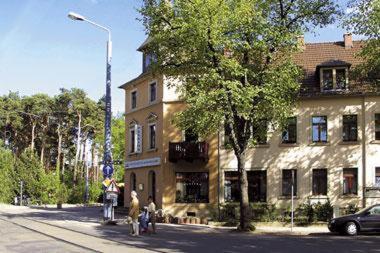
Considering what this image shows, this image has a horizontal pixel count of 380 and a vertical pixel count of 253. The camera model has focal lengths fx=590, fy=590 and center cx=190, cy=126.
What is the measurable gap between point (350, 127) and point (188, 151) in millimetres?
10505

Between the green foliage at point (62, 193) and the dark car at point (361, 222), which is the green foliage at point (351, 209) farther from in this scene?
the green foliage at point (62, 193)

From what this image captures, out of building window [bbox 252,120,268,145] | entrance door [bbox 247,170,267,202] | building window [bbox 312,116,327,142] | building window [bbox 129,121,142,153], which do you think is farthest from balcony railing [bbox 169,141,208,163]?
building window [bbox 252,120,268,145]

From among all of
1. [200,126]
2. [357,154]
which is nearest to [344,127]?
[357,154]

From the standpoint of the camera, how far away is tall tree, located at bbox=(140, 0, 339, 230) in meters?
26.9

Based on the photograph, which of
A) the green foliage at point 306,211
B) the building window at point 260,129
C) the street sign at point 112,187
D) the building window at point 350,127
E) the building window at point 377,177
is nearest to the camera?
the street sign at point 112,187

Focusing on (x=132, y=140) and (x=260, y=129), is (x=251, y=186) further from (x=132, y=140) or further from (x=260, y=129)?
(x=132, y=140)

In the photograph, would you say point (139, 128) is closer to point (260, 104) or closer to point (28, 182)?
point (260, 104)

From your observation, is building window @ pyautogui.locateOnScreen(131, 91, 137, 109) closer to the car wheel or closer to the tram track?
the car wheel

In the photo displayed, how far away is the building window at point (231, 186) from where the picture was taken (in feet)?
127

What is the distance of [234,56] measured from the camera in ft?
97.0

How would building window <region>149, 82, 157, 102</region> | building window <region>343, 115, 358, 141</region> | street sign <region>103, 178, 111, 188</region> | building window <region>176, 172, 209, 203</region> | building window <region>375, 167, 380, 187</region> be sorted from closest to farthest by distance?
street sign <region>103, 178, 111, 188</region> → building window <region>375, 167, 380, 187</region> → building window <region>343, 115, 358, 141</region> → building window <region>176, 172, 209, 203</region> → building window <region>149, 82, 157, 102</region>

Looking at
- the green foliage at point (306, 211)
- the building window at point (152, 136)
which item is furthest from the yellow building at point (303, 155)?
the building window at point (152, 136)

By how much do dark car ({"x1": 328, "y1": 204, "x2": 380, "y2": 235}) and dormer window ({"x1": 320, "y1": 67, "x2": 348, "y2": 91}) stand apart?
495 inches

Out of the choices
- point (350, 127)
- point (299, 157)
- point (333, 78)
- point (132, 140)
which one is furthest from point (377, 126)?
point (132, 140)
